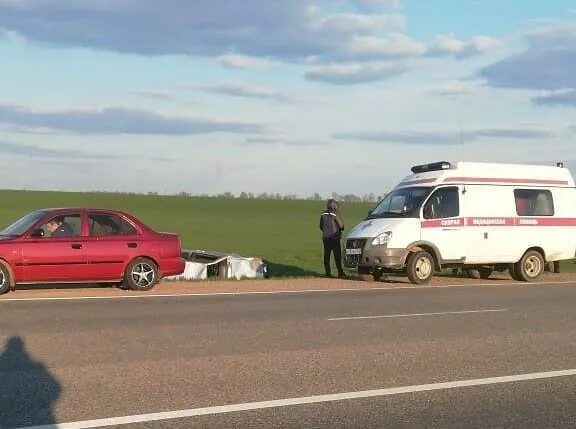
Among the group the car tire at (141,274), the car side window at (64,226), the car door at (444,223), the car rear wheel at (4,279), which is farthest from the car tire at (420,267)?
the car rear wheel at (4,279)

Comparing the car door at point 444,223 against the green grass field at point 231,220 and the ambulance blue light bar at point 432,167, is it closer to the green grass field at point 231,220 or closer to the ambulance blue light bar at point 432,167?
the ambulance blue light bar at point 432,167

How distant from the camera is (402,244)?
1773 centimetres

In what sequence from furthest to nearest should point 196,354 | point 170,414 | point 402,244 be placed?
1. point 402,244
2. point 196,354
3. point 170,414

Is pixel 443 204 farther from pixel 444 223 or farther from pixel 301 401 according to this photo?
pixel 301 401

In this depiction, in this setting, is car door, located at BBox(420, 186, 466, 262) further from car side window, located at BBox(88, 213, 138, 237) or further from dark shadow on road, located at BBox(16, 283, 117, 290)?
dark shadow on road, located at BBox(16, 283, 117, 290)

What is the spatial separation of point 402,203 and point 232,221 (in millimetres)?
44336

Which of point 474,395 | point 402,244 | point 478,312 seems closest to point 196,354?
point 474,395

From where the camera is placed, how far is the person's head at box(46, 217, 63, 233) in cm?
1536

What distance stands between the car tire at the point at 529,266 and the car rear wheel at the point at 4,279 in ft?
36.2

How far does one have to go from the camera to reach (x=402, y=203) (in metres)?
18.5

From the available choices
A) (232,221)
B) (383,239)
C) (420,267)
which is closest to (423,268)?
(420,267)

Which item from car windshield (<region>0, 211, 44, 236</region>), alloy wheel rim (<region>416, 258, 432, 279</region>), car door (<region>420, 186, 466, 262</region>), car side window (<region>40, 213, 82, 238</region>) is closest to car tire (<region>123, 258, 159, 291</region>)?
car side window (<region>40, 213, 82, 238</region>)

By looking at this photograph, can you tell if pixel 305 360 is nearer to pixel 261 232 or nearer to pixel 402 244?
pixel 402 244

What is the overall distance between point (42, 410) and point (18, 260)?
899 cm
